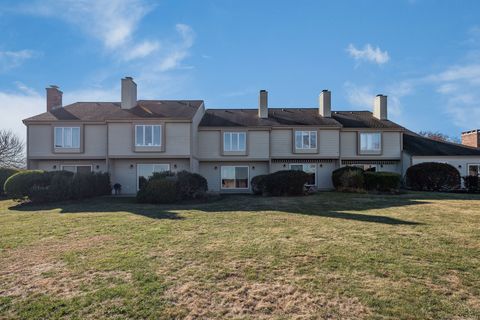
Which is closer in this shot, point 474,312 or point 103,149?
point 474,312

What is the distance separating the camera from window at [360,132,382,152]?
87.7 ft

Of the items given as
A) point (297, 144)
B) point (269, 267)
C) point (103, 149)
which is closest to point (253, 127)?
point (297, 144)

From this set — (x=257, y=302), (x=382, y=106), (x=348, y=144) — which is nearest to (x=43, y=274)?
(x=257, y=302)

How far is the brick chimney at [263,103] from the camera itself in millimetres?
27484

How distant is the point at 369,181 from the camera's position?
22266 millimetres

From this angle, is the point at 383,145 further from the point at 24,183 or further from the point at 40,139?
the point at 40,139

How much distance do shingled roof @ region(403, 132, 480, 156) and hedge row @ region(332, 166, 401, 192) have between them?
19.2ft

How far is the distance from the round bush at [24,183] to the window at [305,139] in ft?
56.4

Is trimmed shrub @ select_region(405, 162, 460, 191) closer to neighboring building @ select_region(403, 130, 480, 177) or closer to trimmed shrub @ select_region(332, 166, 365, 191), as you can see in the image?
neighboring building @ select_region(403, 130, 480, 177)

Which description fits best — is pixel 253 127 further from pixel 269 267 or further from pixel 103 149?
pixel 269 267

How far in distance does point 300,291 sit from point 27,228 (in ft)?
32.5

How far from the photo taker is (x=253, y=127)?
83.0ft

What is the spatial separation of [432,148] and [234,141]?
1698 cm

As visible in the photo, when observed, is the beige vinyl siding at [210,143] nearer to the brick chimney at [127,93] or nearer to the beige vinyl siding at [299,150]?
the beige vinyl siding at [299,150]
